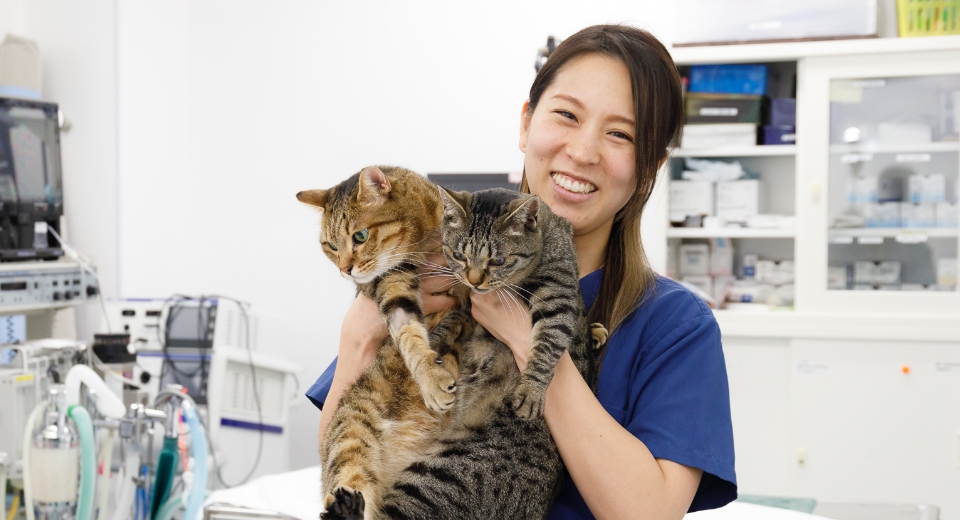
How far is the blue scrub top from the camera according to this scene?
1191 mm

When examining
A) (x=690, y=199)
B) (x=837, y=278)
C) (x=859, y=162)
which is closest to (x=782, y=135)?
(x=859, y=162)

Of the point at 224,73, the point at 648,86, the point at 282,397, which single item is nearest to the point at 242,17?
the point at 224,73

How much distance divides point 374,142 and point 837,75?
229cm

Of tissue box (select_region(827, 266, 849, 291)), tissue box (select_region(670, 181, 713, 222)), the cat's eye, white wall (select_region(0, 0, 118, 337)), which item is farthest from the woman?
white wall (select_region(0, 0, 118, 337))

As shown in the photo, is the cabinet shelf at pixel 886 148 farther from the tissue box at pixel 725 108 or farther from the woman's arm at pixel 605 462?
the woman's arm at pixel 605 462

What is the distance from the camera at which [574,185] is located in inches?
51.9

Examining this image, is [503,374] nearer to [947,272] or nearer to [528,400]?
[528,400]

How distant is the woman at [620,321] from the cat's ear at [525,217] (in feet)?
0.40

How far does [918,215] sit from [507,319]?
9.70 ft

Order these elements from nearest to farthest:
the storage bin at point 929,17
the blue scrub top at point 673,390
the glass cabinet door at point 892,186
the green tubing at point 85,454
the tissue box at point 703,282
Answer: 1. the blue scrub top at point 673,390
2. the green tubing at point 85,454
3. the storage bin at point 929,17
4. the glass cabinet door at point 892,186
5. the tissue box at point 703,282

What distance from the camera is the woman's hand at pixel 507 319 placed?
3.91ft

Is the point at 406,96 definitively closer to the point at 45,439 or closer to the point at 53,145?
the point at 53,145

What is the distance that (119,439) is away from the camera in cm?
226

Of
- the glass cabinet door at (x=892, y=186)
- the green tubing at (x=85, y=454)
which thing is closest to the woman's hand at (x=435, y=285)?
the green tubing at (x=85, y=454)
